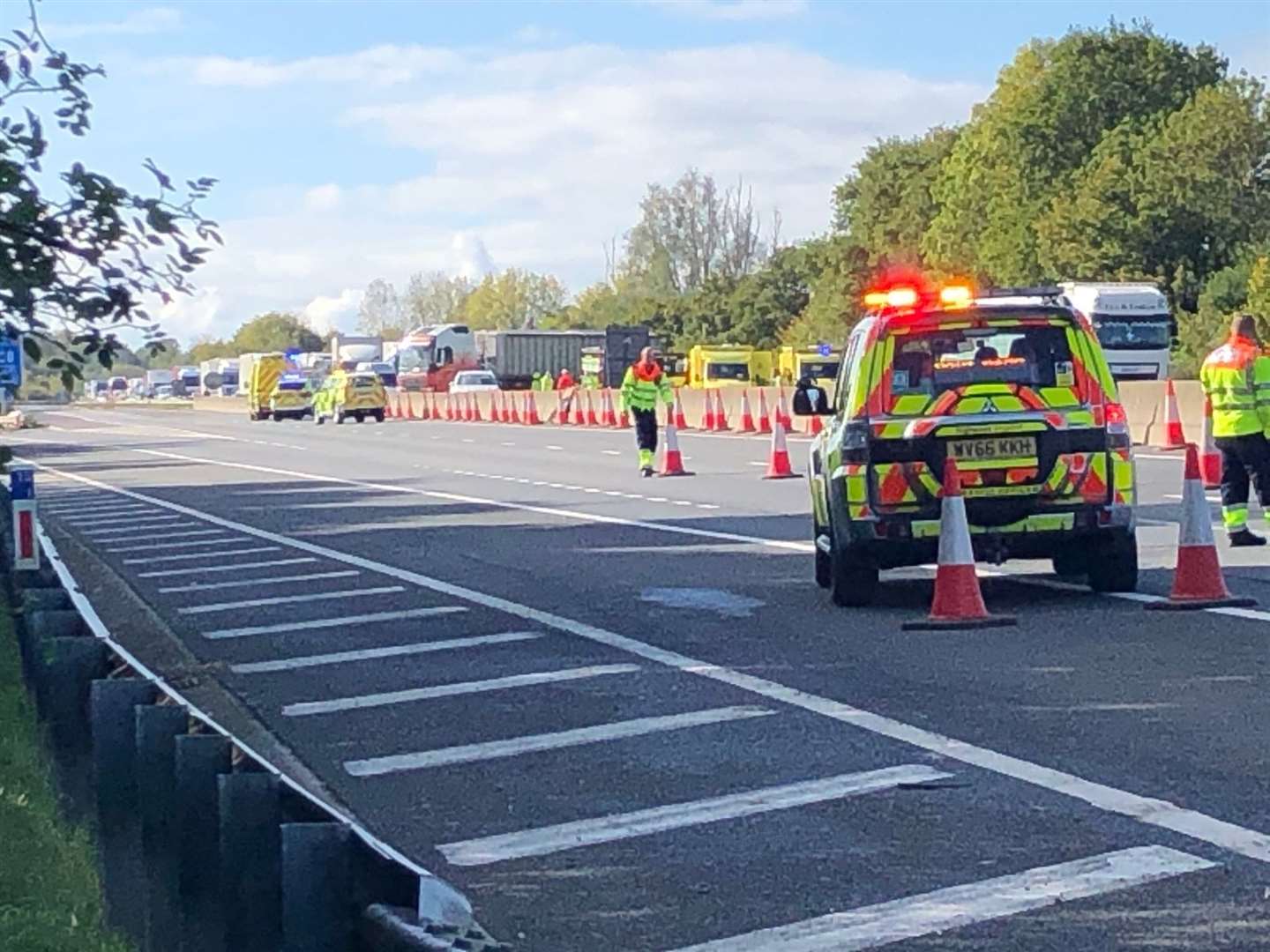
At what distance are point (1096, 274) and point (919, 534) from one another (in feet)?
254

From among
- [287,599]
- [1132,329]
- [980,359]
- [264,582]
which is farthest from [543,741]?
[1132,329]

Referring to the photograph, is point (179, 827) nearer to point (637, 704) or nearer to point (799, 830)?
point (799, 830)

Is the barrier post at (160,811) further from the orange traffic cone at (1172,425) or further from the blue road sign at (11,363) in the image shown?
the orange traffic cone at (1172,425)

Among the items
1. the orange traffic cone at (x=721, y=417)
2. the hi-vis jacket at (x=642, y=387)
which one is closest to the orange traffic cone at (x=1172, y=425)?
the hi-vis jacket at (x=642, y=387)

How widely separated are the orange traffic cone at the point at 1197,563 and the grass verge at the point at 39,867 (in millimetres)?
6112

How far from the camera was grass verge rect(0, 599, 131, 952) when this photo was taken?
252 inches

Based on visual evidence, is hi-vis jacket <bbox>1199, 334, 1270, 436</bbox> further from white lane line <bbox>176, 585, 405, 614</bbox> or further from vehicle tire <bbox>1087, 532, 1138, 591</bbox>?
white lane line <bbox>176, 585, 405, 614</bbox>

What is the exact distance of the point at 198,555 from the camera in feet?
66.7

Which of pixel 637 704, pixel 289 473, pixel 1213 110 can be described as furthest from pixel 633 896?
pixel 1213 110

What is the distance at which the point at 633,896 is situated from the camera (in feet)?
22.6

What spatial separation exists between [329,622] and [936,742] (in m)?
6.13

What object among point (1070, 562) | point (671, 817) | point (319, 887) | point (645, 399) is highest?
point (645, 399)

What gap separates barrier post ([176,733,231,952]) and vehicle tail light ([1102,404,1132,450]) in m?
8.65

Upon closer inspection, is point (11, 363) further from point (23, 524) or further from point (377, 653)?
point (377, 653)
